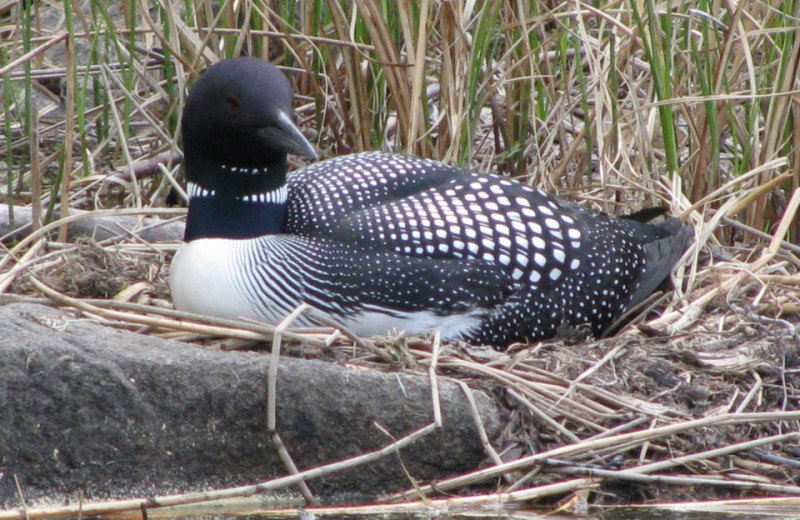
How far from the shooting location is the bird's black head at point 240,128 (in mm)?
3182

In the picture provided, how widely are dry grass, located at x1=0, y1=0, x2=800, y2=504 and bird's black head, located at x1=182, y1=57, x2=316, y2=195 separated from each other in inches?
17.6

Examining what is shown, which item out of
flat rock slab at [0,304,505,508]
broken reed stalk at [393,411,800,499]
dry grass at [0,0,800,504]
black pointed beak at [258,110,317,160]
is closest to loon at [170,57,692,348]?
black pointed beak at [258,110,317,160]

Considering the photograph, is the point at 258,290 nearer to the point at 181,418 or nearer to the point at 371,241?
the point at 371,241

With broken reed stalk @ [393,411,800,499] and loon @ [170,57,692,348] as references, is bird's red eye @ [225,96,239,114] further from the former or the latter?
broken reed stalk @ [393,411,800,499]

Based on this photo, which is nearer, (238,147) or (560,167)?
(238,147)

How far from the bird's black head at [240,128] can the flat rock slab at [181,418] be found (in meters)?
0.69

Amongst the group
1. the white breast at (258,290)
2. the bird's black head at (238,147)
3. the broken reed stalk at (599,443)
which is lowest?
the broken reed stalk at (599,443)

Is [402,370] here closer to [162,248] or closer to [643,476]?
[643,476]

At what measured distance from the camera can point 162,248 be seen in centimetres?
399

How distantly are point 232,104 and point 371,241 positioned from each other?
1.69 feet

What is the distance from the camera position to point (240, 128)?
3246mm

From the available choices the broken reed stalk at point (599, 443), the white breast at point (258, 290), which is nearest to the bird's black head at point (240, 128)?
the white breast at point (258, 290)

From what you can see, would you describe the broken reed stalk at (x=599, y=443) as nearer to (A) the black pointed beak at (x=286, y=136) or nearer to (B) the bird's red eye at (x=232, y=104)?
(A) the black pointed beak at (x=286, y=136)

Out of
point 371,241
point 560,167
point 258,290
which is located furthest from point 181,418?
point 560,167
